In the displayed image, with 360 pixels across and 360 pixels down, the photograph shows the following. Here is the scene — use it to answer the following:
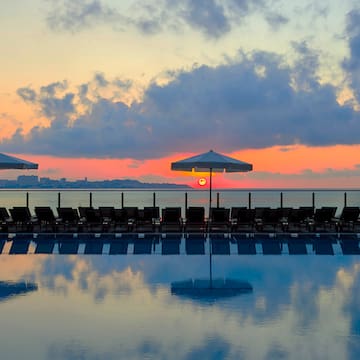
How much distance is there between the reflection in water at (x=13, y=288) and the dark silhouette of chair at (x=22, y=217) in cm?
669

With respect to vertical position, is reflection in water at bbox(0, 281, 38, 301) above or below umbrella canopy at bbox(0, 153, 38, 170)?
below

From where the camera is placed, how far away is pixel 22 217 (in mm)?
14898

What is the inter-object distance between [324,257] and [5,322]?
6807 millimetres

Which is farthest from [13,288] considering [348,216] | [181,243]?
[348,216]

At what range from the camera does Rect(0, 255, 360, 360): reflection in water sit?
201 inches

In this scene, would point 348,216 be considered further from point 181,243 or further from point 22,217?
point 22,217

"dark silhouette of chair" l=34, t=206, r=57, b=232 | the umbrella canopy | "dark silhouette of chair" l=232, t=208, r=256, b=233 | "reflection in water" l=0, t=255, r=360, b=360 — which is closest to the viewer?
"reflection in water" l=0, t=255, r=360, b=360

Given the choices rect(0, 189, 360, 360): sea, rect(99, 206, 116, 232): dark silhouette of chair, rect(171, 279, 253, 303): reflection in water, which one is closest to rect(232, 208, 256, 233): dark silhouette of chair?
rect(99, 206, 116, 232): dark silhouette of chair

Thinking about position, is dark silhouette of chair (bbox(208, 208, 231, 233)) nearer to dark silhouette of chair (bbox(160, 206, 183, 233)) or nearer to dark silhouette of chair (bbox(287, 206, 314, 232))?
dark silhouette of chair (bbox(160, 206, 183, 233))

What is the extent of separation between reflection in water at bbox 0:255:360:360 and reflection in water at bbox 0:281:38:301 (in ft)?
0.62

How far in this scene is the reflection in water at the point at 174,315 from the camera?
16.7 ft

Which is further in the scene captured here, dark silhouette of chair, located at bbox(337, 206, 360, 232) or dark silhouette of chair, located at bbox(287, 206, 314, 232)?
dark silhouette of chair, located at bbox(287, 206, 314, 232)

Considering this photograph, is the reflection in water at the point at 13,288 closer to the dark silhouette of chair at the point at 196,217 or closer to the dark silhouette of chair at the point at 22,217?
the dark silhouette of chair at the point at 22,217

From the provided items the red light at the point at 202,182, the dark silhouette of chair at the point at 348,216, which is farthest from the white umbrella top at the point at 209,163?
the dark silhouette of chair at the point at 348,216
